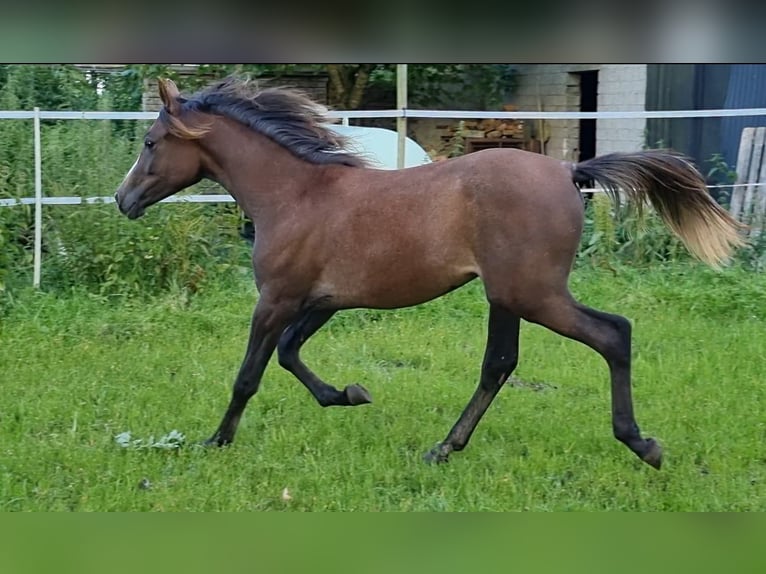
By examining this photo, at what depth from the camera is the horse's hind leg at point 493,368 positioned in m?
4.17

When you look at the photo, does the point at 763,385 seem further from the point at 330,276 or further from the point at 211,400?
the point at 211,400

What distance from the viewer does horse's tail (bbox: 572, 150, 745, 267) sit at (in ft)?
12.7

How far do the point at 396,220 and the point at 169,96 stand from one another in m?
1.25

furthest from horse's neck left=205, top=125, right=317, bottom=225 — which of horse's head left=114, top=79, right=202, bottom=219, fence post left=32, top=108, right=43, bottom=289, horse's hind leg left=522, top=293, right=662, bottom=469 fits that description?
fence post left=32, top=108, right=43, bottom=289

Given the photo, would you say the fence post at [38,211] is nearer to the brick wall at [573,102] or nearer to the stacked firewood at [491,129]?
the stacked firewood at [491,129]

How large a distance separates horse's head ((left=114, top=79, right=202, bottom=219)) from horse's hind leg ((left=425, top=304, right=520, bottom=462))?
5.45 ft

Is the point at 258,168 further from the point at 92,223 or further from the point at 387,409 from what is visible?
the point at 92,223

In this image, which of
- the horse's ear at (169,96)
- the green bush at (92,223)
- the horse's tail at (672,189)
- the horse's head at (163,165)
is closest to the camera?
the horse's tail at (672,189)

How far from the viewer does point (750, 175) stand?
7.80 meters

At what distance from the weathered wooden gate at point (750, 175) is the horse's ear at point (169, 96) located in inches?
213

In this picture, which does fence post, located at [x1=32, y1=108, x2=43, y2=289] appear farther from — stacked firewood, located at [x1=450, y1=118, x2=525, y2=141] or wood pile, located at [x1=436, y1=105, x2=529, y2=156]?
stacked firewood, located at [x1=450, y1=118, x2=525, y2=141]

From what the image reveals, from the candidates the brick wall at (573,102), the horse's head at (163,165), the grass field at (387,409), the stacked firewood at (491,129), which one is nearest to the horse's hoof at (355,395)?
the grass field at (387,409)

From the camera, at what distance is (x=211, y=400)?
4871 mm

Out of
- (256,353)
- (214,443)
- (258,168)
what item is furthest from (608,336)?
(214,443)
